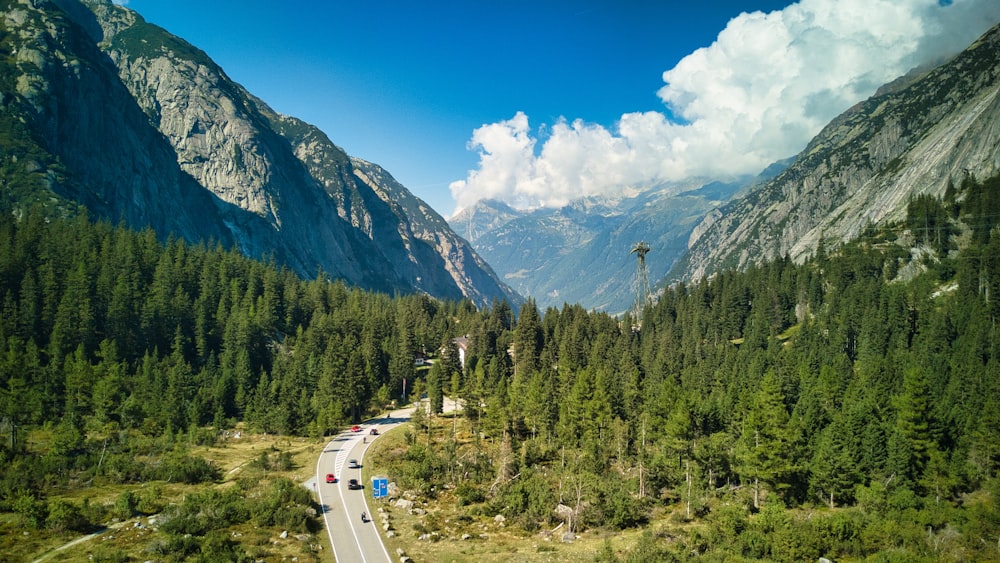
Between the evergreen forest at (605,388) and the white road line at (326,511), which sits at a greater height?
the evergreen forest at (605,388)

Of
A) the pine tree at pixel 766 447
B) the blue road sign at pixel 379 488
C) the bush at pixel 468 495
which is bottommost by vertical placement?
the bush at pixel 468 495

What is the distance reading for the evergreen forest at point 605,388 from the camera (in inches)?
2068

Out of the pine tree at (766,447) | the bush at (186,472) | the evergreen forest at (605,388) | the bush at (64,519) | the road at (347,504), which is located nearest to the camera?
the bush at (64,519)

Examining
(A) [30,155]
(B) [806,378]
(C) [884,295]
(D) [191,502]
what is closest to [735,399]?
(B) [806,378]

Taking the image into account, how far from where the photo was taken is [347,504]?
5359 cm

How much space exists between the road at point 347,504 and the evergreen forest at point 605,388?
5842 millimetres

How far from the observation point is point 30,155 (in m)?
196

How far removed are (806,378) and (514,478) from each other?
53.2 metres

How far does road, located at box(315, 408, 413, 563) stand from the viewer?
4350 centimetres

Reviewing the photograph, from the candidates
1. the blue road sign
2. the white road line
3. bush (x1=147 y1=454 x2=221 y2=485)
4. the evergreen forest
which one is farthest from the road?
bush (x1=147 y1=454 x2=221 y2=485)

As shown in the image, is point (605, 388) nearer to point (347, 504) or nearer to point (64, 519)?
point (347, 504)

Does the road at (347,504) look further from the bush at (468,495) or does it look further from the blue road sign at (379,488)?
the bush at (468,495)

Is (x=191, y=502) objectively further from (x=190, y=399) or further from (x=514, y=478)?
(x=190, y=399)

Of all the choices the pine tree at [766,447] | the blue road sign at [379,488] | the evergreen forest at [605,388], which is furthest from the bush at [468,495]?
the pine tree at [766,447]
